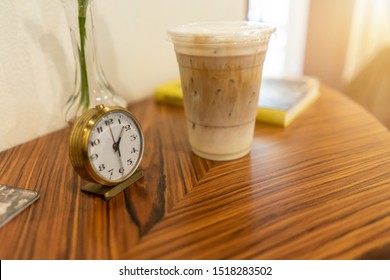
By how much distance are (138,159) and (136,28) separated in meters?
0.50

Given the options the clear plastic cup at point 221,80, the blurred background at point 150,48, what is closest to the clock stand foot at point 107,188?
the clear plastic cup at point 221,80

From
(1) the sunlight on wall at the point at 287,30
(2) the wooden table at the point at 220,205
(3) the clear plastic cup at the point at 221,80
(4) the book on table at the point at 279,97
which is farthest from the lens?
(1) the sunlight on wall at the point at 287,30

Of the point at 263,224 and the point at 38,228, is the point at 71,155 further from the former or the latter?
the point at 263,224

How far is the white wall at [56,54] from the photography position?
25.6 inches

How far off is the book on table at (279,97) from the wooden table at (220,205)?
0.08 metres

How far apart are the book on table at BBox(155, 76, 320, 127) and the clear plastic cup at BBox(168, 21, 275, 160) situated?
178mm

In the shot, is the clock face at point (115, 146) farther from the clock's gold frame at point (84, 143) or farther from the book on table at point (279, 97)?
the book on table at point (279, 97)

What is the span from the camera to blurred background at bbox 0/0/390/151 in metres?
0.67

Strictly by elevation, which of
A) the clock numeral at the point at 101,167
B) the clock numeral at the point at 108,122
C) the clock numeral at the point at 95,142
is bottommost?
the clock numeral at the point at 101,167

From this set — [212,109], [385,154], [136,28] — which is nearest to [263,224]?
[212,109]

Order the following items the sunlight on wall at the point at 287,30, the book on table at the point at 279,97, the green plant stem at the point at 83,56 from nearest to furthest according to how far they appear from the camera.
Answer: the green plant stem at the point at 83,56 < the book on table at the point at 279,97 < the sunlight on wall at the point at 287,30

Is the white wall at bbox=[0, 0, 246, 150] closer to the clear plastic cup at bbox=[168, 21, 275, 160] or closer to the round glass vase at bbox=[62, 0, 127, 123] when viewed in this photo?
the round glass vase at bbox=[62, 0, 127, 123]

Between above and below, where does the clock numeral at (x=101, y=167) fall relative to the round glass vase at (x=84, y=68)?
below

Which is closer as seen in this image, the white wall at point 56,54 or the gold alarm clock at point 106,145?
the gold alarm clock at point 106,145
